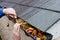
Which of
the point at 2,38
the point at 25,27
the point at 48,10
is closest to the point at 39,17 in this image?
the point at 48,10

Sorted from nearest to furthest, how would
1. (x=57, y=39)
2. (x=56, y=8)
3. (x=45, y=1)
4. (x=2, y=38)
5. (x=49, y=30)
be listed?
1. (x=57, y=39)
2. (x=49, y=30)
3. (x=56, y=8)
4. (x=45, y=1)
5. (x=2, y=38)

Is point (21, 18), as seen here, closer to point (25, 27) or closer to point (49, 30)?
point (25, 27)

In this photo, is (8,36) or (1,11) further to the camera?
(8,36)

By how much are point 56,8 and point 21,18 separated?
1.32 m

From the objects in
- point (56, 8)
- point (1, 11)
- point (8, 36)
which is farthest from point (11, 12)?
point (8, 36)

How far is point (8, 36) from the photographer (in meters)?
6.61

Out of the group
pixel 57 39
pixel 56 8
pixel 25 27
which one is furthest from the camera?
pixel 25 27

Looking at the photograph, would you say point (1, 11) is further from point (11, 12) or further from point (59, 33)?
point (59, 33)

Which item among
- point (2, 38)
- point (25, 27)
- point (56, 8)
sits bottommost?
point (2, 38)

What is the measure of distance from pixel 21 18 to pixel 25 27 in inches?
16.6

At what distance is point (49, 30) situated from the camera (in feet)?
13.0

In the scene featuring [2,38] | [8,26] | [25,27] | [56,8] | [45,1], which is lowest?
[2,38]

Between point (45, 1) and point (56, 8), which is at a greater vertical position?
point (56, 8)

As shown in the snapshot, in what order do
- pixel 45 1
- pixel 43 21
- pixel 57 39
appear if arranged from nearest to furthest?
pixel 57 39
pixel 43 21
pixel 45 1
